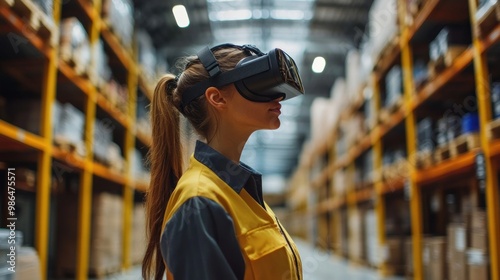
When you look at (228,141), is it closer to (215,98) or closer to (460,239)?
(215,98)

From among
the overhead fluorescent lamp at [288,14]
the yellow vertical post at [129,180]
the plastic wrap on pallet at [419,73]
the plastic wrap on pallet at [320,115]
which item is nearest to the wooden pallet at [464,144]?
the plastic wrap on pallet at [419,73]

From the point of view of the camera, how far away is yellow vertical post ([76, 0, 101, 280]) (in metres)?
5.38

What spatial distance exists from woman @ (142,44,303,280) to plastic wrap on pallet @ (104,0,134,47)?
5.16m

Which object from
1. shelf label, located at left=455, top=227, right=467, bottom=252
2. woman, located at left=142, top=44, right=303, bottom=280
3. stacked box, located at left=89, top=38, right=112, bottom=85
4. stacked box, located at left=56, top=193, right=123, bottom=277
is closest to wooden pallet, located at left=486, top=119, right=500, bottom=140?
shelf label, located at left=455, top=227, right=467, bottom=252

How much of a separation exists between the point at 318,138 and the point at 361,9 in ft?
13.0

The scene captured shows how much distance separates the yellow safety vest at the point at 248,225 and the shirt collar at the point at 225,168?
29 mm

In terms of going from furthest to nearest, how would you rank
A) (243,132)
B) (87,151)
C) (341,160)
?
Result: (341,160) < (87,151) < (243,132)

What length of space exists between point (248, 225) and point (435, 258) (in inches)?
174

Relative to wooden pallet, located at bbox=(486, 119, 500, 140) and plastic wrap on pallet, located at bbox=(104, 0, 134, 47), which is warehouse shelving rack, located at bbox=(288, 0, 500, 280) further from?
plastic wrap on pallet, located at bbox=(104, 0, 134, 47)

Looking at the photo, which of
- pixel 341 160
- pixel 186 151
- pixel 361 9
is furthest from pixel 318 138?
pixel 186 151

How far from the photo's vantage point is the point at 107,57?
7195mm

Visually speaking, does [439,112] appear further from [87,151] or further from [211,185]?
[211,185]

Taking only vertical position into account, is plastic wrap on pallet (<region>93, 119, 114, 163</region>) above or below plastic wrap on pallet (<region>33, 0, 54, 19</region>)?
below

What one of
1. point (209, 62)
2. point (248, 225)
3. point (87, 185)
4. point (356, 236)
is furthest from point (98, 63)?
point (356, 236)
